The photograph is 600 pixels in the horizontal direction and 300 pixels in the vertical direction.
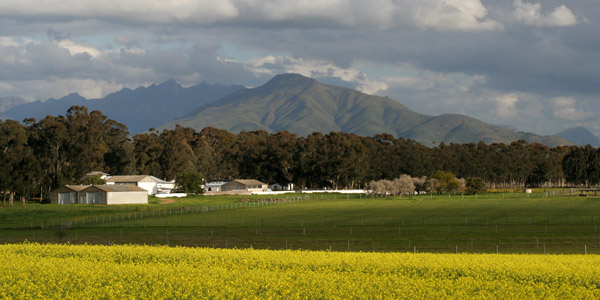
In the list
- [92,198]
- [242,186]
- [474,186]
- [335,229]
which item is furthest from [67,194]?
[474,186]

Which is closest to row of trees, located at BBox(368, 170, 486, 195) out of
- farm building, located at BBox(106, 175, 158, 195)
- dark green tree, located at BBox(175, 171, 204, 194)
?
dark green tree, located at BBox(175, 171, 204, 194)

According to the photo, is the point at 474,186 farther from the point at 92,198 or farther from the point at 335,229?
the point at 335,229

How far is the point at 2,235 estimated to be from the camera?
219 ft

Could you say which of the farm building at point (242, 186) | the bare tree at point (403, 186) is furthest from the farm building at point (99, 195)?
the bare tree at point (403, 186)

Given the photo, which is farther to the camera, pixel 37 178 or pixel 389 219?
pixel 37 178

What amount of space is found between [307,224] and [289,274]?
152 ft

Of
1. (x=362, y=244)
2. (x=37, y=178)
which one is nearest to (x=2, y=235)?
(x=362, y=244)

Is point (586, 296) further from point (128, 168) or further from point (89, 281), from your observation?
point (128, 168)

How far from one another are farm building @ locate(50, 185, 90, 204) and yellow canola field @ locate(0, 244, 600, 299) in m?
93.9

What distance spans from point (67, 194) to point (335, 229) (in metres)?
78.3

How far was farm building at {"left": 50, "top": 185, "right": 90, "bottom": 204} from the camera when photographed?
126 m

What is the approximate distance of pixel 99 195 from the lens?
124 m

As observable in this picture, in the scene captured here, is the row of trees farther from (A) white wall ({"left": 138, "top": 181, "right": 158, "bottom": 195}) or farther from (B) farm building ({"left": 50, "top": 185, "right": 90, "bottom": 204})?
(B) farm building ({"left": 50, "top": 185, "right": 90, "bottom": 204})

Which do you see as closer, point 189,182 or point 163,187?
point 189,182
